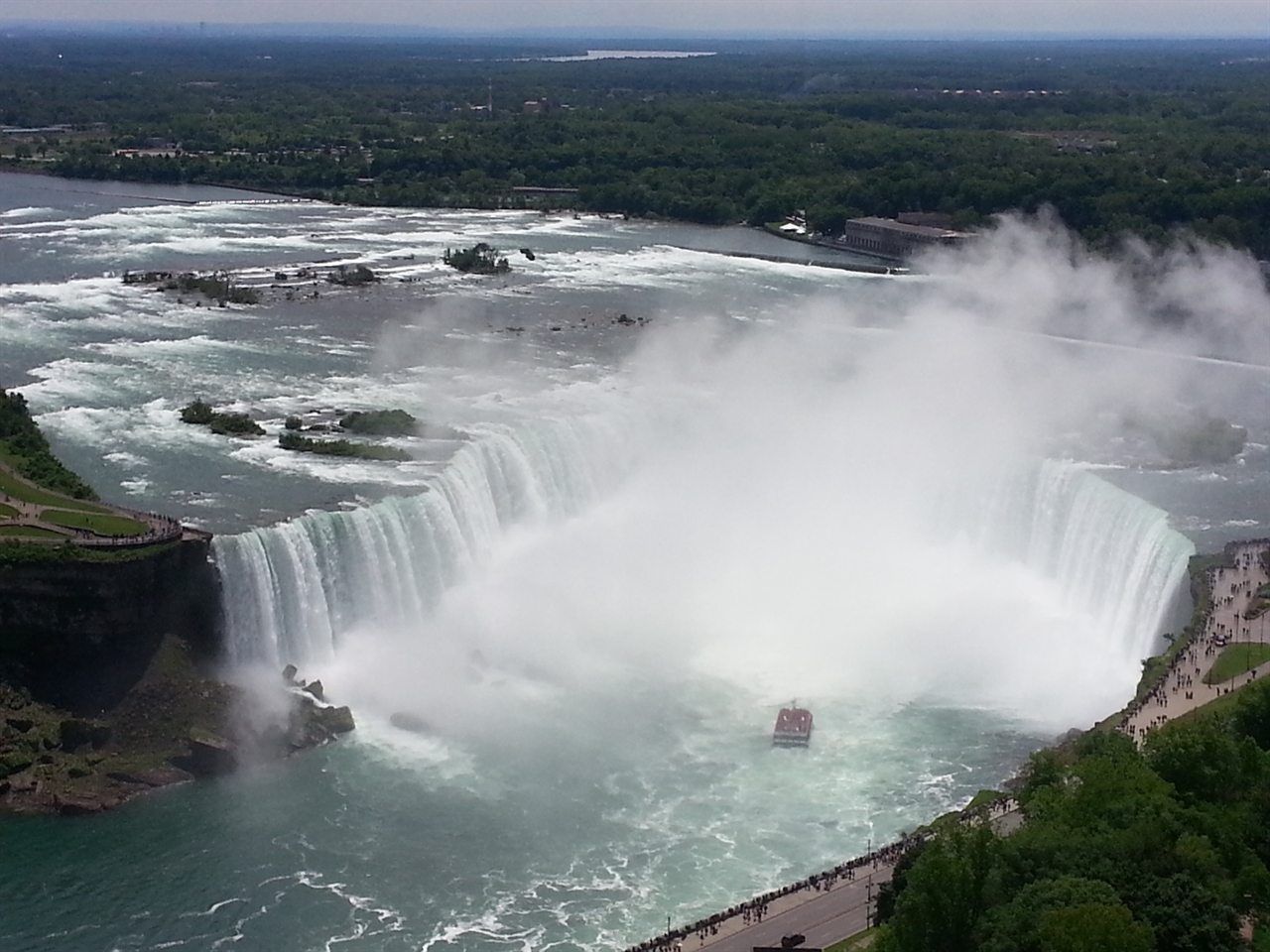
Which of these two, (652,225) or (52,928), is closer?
(52,928)

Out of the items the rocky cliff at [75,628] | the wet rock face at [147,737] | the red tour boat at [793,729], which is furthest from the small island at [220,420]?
the red tour boat at [793,729]

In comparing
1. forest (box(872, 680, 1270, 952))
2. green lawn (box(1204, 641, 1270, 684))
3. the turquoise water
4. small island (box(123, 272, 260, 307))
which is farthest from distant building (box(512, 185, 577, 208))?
forest (box(872, 680, 1270, 952))

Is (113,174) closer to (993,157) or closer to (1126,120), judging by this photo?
(993,157)

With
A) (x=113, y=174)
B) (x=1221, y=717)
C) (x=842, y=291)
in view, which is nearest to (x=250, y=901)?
(x=1221, y=717)

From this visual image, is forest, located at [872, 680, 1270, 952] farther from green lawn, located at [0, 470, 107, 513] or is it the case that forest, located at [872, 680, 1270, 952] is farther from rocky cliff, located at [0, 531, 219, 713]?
green lawn, located at [0, 470, 107, 513]

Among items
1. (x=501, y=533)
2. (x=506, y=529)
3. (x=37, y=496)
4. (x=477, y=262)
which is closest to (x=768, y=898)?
(x=501, y=533)

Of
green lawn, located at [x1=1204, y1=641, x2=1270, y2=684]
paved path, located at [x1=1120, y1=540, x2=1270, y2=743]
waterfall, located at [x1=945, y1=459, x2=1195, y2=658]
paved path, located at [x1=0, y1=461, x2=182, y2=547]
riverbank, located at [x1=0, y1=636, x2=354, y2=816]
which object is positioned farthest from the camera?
waterfall, located at [x1=945, y1=459, x2=1195, y2=658]
